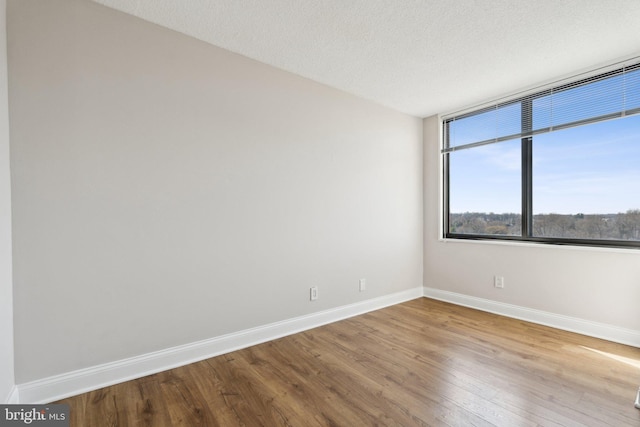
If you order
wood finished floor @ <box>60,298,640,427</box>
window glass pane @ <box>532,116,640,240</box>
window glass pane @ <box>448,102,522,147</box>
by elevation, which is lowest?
wood finished floor @ <box>60,298,640,427</box>

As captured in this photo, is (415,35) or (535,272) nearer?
(415,35)

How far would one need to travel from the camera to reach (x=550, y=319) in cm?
280

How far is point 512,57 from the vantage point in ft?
7.89

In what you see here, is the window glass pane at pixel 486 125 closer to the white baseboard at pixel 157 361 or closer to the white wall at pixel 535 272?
the white wall at pixel 535 272

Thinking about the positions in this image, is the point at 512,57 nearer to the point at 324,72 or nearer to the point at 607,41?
the point at 607,41

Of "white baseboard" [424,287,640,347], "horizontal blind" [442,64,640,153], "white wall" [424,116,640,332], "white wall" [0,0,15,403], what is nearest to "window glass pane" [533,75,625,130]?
"horizontal blind" [442,64,640,153]

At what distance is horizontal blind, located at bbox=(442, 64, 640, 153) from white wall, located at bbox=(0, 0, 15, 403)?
13.1 feet

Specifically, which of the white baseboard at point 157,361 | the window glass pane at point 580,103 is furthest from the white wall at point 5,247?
the window glass pane at point 580,103

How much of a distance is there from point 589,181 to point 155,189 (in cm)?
374

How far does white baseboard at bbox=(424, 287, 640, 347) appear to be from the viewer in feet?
7.94

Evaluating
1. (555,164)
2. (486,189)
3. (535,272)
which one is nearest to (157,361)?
(535,272)

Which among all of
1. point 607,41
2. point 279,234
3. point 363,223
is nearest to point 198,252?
point 279,234

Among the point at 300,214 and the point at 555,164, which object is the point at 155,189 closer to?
the point at 300,214

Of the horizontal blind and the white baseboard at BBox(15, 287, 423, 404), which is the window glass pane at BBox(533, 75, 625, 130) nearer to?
the horizontal blind
